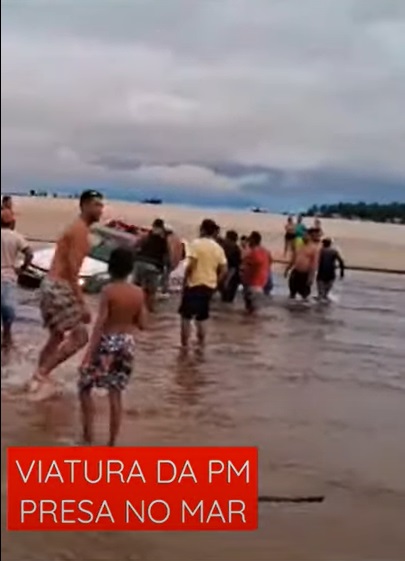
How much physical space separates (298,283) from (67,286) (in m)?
→ 13.4

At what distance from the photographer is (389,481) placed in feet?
16.6

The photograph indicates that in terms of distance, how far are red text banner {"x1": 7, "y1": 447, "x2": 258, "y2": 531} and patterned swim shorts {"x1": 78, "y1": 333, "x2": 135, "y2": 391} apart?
1.20 m

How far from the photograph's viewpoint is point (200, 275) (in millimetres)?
8367

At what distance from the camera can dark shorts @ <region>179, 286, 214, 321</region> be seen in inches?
338

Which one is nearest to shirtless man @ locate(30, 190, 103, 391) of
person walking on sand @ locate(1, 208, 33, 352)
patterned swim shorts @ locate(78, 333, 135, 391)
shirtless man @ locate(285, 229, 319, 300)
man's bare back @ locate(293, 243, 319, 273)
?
person walking on sand @ locate(1, 208, 33, 352)

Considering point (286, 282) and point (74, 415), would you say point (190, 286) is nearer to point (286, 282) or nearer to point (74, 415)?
point (74, 415)

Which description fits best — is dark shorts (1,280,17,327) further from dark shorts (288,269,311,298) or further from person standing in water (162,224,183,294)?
dark shorts (288,269,311,298)

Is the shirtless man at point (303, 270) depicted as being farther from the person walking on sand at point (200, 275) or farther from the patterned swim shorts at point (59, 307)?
the patterned swim shorts at point (59, 307)

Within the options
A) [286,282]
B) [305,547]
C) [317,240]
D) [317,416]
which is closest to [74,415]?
[305,547]

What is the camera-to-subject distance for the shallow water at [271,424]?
2.87m

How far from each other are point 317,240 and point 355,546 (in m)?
10.6

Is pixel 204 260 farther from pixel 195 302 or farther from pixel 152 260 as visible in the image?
pixel 152 260

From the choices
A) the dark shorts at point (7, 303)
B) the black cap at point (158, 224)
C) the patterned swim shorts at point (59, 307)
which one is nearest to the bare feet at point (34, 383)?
the patterned swim shorts at point (59, 307)

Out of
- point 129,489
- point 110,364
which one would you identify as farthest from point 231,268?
point 129,489
